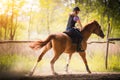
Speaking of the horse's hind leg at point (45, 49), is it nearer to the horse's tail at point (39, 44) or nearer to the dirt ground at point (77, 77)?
the horse's tail at point (39, 44)

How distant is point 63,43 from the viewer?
552 cm

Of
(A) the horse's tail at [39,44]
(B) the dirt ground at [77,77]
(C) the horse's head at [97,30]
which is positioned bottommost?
(B) the dirt ground at [77,77]

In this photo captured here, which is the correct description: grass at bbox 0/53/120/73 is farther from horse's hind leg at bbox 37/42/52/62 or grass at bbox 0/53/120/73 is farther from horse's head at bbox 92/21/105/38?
horse's head at bbox 92/21/105/38

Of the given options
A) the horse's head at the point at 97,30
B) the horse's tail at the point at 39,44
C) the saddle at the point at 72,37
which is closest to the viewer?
the horse's tail at the point at 39,44

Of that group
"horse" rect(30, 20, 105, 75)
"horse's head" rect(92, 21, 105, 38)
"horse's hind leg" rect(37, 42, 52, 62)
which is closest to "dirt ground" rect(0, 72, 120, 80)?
"horse" rect(30, 20, 105, 75)

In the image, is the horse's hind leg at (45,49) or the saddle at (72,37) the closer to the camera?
the horse's hind leg at (45,49)

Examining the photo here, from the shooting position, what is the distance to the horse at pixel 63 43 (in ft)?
17.6

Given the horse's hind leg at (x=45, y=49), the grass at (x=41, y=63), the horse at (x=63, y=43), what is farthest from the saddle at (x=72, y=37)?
the horse's hind leg at (x=45, y=49)

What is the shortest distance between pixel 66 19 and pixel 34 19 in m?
0.51

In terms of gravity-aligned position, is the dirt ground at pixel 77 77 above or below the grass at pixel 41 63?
below

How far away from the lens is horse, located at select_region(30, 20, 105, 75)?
211 inches

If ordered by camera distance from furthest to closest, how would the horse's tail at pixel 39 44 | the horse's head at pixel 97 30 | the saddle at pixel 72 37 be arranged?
the horse's head at pixel 97 30 < the saddle at pixel 72 37 < the horse's tail at pixel 39 44

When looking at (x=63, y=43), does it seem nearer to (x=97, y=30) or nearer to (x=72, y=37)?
(x=72, y=37)

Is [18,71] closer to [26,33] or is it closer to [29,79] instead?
[29,79]
